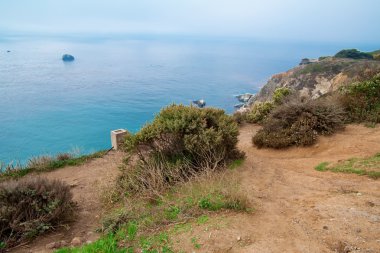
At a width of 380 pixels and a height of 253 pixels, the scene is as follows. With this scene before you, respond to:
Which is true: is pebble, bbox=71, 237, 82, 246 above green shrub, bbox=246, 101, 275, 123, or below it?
below

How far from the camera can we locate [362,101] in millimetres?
10812

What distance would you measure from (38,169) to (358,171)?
9492mm

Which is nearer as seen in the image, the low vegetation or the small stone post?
the low vegetation

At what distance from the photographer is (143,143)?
732 cm

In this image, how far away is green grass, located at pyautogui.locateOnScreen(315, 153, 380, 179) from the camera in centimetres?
599

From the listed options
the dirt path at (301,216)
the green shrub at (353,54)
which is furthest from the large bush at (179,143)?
the green shrub at (353,54)

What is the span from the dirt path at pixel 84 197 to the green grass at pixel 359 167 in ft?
17.9

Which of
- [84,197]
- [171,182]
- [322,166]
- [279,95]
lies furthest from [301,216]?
[279,95]

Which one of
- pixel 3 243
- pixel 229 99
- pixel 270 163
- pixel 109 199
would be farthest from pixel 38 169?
pixel 229 99

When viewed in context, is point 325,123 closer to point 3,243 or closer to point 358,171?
point 358,171

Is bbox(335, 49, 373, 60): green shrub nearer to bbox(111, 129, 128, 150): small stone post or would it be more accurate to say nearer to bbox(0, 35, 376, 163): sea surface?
bbox(0, 35, 376, 163): sea surface

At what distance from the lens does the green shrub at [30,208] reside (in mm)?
4918

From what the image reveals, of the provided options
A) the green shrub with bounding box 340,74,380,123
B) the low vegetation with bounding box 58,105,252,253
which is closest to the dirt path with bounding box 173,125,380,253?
the low vegetation with bounding box 58,105,252,253

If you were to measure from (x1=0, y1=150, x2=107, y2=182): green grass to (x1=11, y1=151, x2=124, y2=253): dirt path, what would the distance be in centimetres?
28
